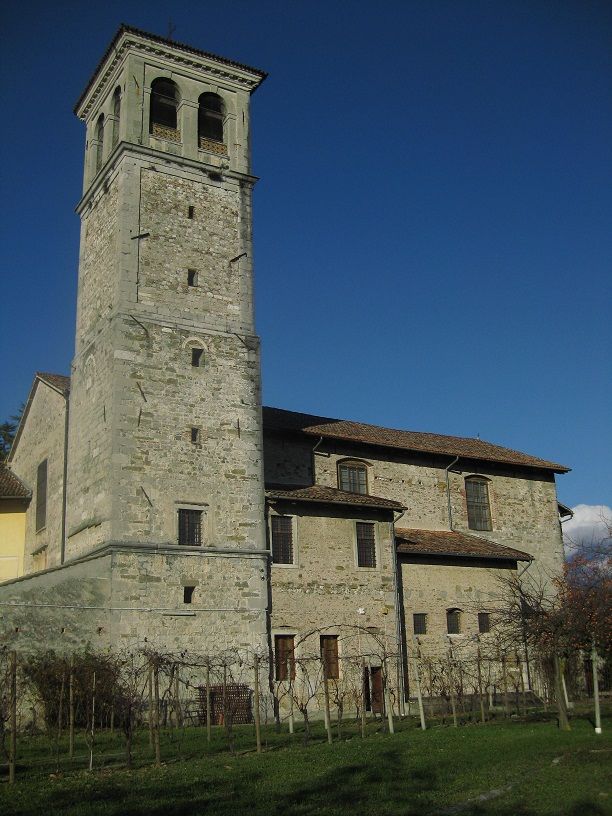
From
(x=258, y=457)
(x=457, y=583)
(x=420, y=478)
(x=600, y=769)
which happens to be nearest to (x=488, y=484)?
(x=420, y=478)

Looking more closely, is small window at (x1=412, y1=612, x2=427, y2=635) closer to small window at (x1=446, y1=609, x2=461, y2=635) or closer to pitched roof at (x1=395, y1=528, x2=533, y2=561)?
small window at (x1=446, y1=609, x2=461, y2=635)

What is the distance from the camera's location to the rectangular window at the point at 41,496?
101 feet

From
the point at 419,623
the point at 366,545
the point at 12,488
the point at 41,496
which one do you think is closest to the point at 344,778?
the point at 366,545

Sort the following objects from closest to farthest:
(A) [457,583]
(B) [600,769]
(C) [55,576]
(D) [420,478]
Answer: (B) [600,769]
(C) [55,576]
(A) [457,583]
(D) [420,478]

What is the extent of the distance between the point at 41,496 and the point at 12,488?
2307 mm

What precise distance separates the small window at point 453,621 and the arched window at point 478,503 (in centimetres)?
502

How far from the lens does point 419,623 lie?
97.1 feet

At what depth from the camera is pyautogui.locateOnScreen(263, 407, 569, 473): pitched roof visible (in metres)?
31.7

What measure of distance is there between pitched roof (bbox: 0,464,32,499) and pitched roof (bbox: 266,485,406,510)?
10387 mm

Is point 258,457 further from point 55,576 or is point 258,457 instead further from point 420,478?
point 420,478

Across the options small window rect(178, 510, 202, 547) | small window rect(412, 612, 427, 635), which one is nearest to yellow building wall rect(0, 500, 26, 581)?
small window rect(178, 510, 202, 547)

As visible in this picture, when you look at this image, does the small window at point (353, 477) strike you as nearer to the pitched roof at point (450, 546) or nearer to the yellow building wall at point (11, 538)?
the pitched roof at point (450, 546)

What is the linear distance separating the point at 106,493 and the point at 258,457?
16.0 ft

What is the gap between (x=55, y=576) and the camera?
23.5 m
